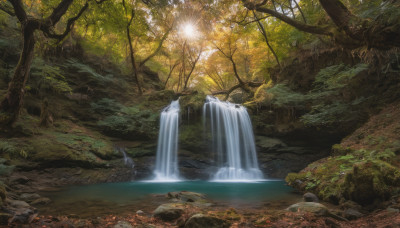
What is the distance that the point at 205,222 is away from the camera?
3355 millimetres

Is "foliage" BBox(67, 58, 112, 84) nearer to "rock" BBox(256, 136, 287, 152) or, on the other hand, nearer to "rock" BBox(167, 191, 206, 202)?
"rock" BBox(167, 191, 206, 202)

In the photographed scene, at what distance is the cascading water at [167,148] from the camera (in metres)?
12.3

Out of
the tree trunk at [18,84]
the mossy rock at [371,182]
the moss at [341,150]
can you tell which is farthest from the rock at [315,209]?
the tree trunk at [18,84]

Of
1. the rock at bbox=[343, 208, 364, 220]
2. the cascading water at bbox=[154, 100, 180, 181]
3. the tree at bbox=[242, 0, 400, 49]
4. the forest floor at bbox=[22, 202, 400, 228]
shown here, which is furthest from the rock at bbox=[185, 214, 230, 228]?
the cascading water at bbox=[154, 100, 180, 181]

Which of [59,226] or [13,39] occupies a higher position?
[13,39]

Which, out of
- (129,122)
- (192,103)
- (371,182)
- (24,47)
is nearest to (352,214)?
(371,182)

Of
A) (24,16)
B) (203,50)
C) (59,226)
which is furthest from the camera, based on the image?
(203,50)

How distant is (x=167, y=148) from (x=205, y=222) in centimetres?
985

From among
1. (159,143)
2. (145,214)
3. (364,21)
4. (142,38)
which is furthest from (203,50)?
(145,214)

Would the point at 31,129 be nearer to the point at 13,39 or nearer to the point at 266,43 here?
the point at 13,39

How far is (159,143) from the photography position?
13.0m

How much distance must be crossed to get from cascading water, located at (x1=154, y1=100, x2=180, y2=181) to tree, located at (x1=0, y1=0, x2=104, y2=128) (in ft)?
23.4

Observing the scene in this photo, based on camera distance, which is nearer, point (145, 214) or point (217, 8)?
point (145, 214)

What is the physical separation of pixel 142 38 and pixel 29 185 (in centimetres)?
1290
